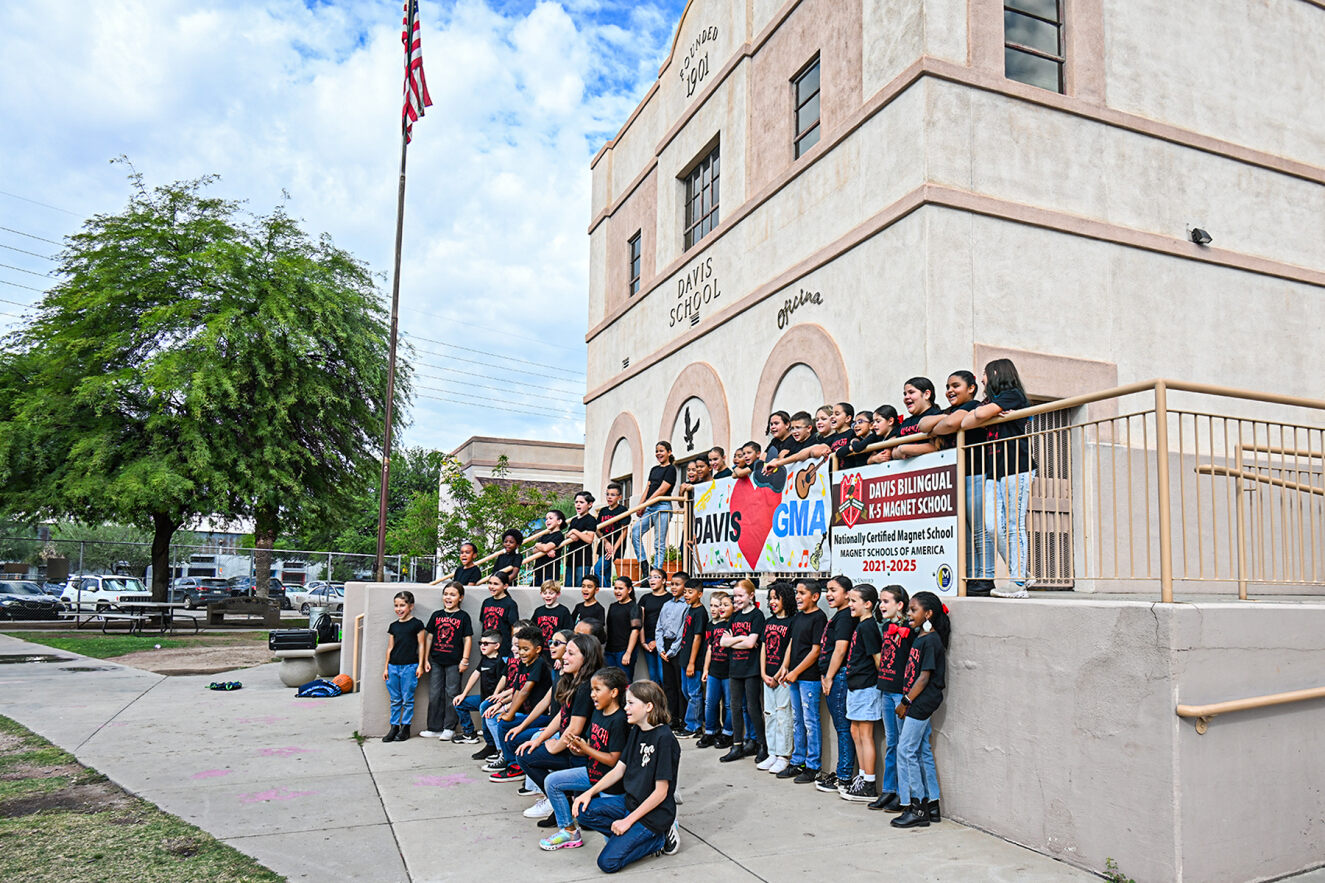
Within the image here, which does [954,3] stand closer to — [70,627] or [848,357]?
[848,357]

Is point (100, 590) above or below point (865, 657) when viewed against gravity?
below

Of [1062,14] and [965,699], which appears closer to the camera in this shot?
[965,699]

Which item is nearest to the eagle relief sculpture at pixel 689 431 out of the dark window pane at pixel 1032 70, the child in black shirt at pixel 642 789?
the dark window pane at pixel 1032 70

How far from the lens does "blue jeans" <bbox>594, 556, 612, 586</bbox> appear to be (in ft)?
40.5

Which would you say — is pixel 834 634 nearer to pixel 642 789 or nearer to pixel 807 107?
pixel 642 789

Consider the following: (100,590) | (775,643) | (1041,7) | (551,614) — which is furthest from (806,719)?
(100,590)

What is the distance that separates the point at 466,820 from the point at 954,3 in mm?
9840

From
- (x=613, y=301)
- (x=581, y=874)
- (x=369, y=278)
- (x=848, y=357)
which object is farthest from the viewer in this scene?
(x=369, y=278)

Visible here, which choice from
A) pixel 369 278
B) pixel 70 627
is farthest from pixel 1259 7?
pixel 70 627

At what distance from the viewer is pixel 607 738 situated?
20.9ft

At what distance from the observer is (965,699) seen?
704 cm

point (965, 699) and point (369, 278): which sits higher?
point (369, 278)

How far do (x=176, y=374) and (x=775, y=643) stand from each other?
66.5 ft

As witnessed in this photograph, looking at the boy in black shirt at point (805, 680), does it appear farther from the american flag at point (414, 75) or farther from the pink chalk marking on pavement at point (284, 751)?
the american flag at point (414, 75)
